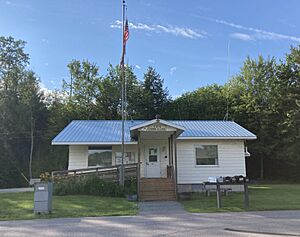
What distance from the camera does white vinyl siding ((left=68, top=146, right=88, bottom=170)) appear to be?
17156 mm

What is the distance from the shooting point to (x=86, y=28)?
1820cm

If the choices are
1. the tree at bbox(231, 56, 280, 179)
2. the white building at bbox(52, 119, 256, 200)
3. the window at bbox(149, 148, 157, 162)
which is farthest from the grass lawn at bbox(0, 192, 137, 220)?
the tree at bbox(231, 56, 280, 179)

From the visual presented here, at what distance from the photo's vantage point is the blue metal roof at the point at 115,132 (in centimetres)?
1709

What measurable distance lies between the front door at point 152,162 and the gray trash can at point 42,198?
8174 millimetres

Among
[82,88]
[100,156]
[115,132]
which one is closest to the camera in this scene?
[100,156]

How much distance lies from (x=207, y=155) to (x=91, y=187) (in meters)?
7.13

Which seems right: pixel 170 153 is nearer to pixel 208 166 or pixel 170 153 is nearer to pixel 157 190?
pixel 208 166

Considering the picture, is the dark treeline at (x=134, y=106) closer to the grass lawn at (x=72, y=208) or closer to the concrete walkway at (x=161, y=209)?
the grass lawn at (x=72, y=208)

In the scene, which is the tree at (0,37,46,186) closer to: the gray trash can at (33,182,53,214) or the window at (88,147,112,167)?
the window at (88,147,112,167)

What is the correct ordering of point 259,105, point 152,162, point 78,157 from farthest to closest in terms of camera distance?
point 259,105
point 152,162
point 78,157

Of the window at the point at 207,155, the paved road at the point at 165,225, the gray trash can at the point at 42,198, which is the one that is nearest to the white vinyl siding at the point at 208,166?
the window at the point at 207,155

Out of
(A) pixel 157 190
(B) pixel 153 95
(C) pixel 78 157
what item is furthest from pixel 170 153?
(B) pixel 153 95

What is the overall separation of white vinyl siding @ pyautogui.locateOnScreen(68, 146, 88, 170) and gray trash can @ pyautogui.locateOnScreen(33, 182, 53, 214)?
688 centimetres

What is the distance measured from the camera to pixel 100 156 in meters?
17.6
